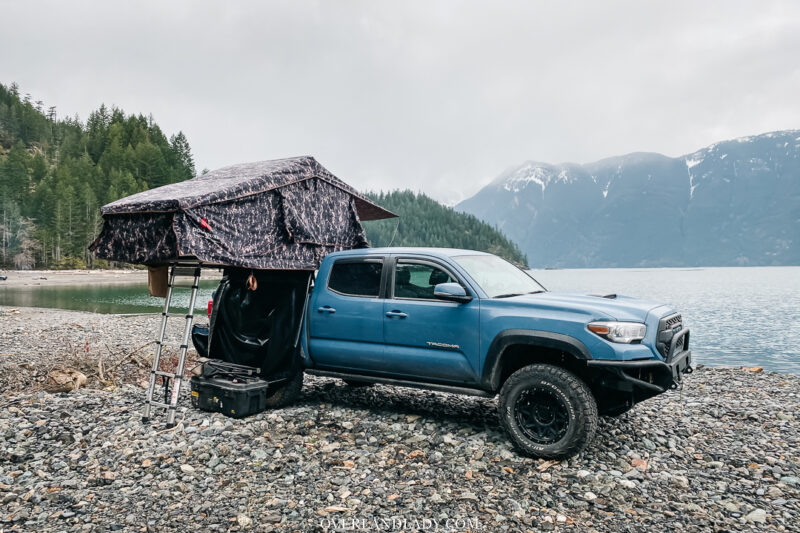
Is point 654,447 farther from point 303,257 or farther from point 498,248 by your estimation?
point 498,248

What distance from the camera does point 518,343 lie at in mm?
5312

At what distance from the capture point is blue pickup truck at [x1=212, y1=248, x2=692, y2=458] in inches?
197

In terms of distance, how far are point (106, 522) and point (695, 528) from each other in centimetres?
468

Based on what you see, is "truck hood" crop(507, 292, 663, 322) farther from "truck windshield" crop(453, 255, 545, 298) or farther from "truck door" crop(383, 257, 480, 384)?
"truck door" crop(383, 257, 480, 384)

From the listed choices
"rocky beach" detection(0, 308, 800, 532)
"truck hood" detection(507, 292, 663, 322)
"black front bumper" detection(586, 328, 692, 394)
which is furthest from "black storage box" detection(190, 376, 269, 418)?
"black front bumper" detection(586, 328, 692, 394)

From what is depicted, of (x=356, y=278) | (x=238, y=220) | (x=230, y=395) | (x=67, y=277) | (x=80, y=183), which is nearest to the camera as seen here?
(x=230, y=395)

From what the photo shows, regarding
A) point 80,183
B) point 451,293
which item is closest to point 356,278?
point 451,293

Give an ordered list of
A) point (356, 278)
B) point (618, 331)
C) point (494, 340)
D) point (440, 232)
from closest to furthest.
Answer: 1. point (618, 331)
2. point (494, 340)
3. point (356, 278)
4. point (440, 232)

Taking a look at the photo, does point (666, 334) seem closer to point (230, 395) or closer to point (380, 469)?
point (380, 469)

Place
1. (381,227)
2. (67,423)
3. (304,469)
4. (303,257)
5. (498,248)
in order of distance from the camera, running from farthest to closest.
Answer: (381,227), (498,248), (303,257), (67,423), (304,469)

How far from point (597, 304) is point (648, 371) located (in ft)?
2.68

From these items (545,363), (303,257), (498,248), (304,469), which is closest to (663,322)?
(545,363)

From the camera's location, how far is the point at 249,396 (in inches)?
254

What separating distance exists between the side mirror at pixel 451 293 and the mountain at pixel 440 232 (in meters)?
131
